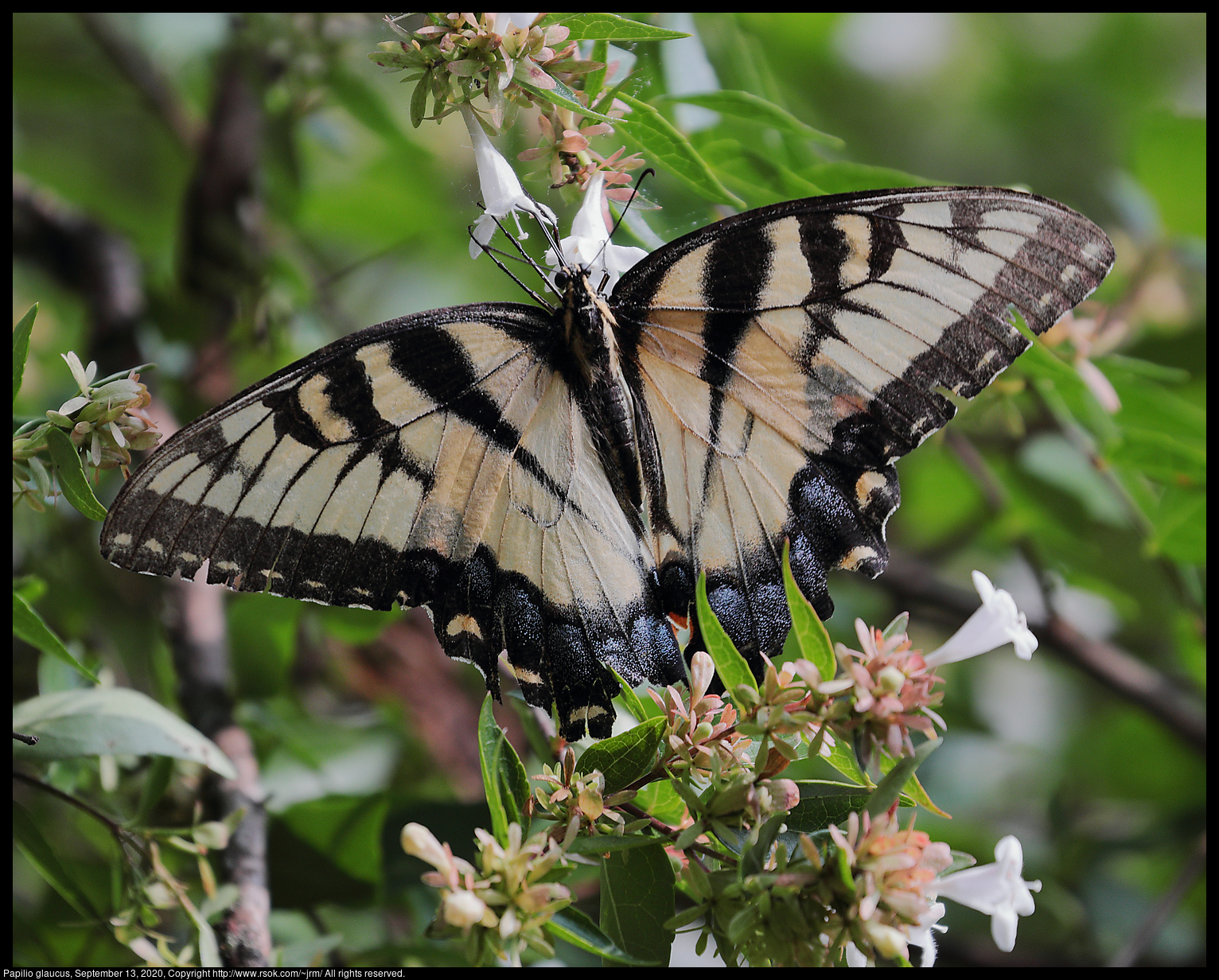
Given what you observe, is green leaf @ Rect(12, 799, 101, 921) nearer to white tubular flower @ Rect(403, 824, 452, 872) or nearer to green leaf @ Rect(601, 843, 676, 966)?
white tubular flower @ Rect(403, 824, 452, 872)

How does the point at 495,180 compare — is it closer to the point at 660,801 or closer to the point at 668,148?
the point at 668,148

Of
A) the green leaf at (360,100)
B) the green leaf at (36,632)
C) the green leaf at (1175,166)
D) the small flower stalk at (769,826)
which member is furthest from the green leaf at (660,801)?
the green leaf at (1175,166)

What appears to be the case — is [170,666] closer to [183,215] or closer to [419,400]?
[419,400]

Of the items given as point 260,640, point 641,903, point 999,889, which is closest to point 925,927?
point 999,889

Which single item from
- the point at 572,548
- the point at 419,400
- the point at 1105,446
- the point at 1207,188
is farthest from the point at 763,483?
the point at 1207,188

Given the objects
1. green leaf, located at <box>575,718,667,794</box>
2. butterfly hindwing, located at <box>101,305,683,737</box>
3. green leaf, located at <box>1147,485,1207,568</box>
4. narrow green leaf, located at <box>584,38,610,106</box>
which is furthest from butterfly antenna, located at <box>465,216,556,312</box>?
green leaf, located at <box>1147,485,1207,568</box>

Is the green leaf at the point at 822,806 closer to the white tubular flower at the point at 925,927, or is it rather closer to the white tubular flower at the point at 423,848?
the white tubular flower at the point at 925,927
